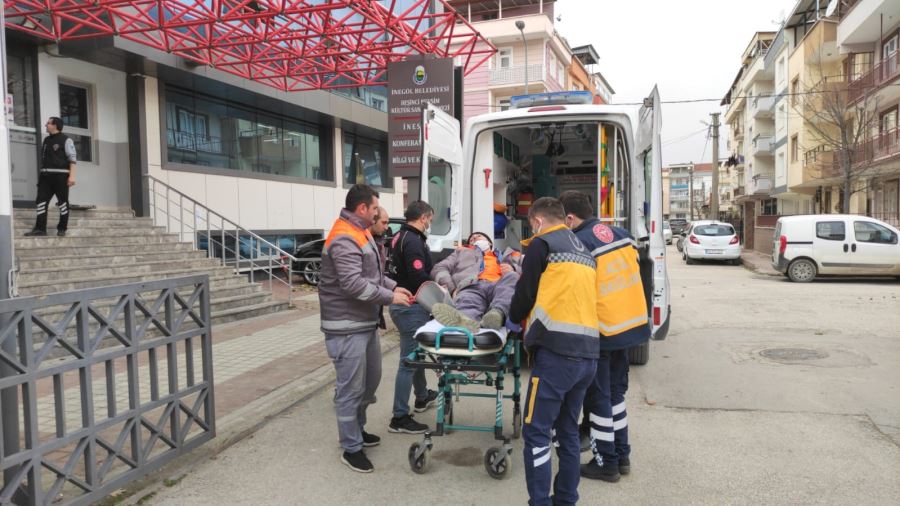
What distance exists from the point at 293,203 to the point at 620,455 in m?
14.4

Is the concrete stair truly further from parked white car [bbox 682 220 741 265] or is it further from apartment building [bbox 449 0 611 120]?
apartment building [bbox 449 0 611 120]

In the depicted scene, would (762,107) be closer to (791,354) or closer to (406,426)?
(791,354)

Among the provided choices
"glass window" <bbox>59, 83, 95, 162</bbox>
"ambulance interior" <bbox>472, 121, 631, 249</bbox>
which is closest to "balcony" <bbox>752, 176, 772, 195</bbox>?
"ambulance interior" <bbox>472, 121, 631, 249</bbox>

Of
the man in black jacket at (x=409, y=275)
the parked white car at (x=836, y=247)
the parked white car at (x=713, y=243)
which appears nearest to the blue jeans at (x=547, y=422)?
the man in black jacket at (x=409, y=275)

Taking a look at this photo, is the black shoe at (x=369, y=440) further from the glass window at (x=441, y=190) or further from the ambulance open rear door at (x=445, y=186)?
the glass window at (x=441, y=190)

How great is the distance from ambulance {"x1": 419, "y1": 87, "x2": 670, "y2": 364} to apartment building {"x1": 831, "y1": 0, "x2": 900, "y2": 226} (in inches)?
726

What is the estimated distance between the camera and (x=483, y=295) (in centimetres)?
494

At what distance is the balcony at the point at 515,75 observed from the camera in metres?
35.1

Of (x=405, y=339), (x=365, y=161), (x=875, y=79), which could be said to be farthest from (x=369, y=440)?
(x=875, y=79)

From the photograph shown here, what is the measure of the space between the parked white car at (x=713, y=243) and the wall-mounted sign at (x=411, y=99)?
14.7 m

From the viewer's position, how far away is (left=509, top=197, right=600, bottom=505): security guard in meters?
3.16

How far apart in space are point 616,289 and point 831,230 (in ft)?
48.2

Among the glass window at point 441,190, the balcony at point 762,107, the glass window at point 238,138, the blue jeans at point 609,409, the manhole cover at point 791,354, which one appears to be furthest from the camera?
the balcony at point 762,107

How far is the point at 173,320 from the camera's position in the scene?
13.1 feet
